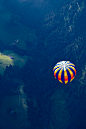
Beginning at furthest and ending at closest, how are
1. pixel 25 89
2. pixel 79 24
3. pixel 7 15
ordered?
pixel 7 15, pixel 79 24, pixel 25 89

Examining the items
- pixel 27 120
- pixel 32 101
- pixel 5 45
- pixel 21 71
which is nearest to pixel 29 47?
pixel 5 45

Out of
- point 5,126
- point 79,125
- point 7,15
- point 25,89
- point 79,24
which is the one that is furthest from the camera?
point 7,15

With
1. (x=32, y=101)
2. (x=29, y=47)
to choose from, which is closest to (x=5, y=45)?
(x=29, y=47)

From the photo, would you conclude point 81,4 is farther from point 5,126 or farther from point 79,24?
point 5,126

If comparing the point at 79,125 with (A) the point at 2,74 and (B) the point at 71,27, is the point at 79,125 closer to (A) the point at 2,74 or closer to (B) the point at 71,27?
(A) the point at 2,74

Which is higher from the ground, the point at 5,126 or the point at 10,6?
the point at 10,6

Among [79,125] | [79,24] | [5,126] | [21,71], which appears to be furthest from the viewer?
[79,24]

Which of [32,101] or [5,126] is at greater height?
[32,101]

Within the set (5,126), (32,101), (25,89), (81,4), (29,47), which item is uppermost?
(81,4)

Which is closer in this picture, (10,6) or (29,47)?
(29,47)
